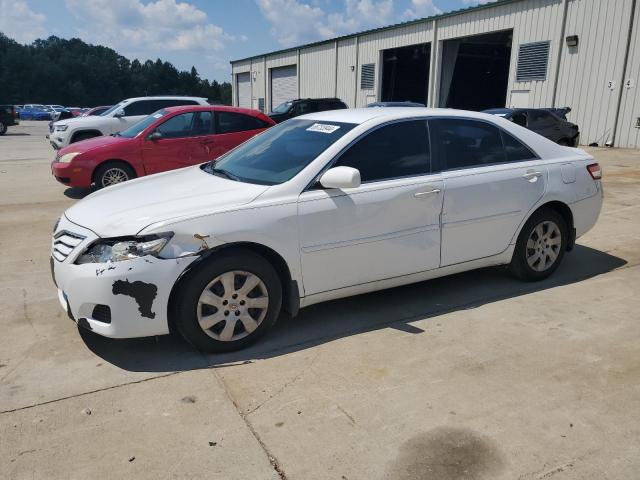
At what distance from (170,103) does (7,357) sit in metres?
12.2

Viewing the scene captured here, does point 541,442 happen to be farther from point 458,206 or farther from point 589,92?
point 589,92

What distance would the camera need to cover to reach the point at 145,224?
3.35 meters

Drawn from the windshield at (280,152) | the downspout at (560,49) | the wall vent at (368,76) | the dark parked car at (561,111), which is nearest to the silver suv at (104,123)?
the windshield at (280,152)

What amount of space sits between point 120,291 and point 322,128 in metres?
2.00

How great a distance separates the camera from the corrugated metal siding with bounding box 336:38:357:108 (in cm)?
3020

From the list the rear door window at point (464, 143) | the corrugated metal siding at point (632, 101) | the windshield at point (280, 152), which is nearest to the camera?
the windshield at point (280, 152)

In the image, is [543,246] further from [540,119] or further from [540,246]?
[540,119]

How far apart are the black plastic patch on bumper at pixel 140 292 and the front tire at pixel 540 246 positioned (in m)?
3.15

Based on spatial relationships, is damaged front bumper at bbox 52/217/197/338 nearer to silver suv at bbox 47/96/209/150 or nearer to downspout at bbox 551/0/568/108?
silver suv at bbox 47/96/209/150

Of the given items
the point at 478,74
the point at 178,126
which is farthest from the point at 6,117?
the point at 478,74

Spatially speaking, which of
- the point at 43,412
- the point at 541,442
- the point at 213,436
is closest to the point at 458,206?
the point at 541,442

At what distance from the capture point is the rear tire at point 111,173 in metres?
9.15

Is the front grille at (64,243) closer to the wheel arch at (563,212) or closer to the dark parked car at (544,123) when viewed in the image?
the wheel arch at (563,212)

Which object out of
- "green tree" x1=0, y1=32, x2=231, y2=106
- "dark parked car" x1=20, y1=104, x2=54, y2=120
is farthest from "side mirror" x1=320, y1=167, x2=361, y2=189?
"green tree" x1=0, y1=32, x2=231, y2=106
